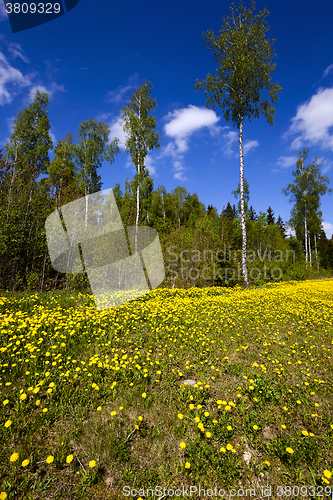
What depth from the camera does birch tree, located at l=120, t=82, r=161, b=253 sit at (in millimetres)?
16497

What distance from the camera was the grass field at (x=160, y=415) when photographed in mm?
2008

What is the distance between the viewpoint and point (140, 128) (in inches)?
649

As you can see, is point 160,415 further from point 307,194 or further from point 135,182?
point 307,194

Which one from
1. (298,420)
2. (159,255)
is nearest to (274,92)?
(159,255)

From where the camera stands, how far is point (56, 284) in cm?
1192

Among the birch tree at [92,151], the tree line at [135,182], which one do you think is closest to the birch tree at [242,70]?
the tree line at [135,182]

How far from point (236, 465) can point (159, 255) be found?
47.7 ft

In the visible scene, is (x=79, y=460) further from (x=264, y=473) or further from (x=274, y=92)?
(x=274, y=92)

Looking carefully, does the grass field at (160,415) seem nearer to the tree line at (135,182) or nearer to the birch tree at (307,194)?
the tree line at (135,182)
